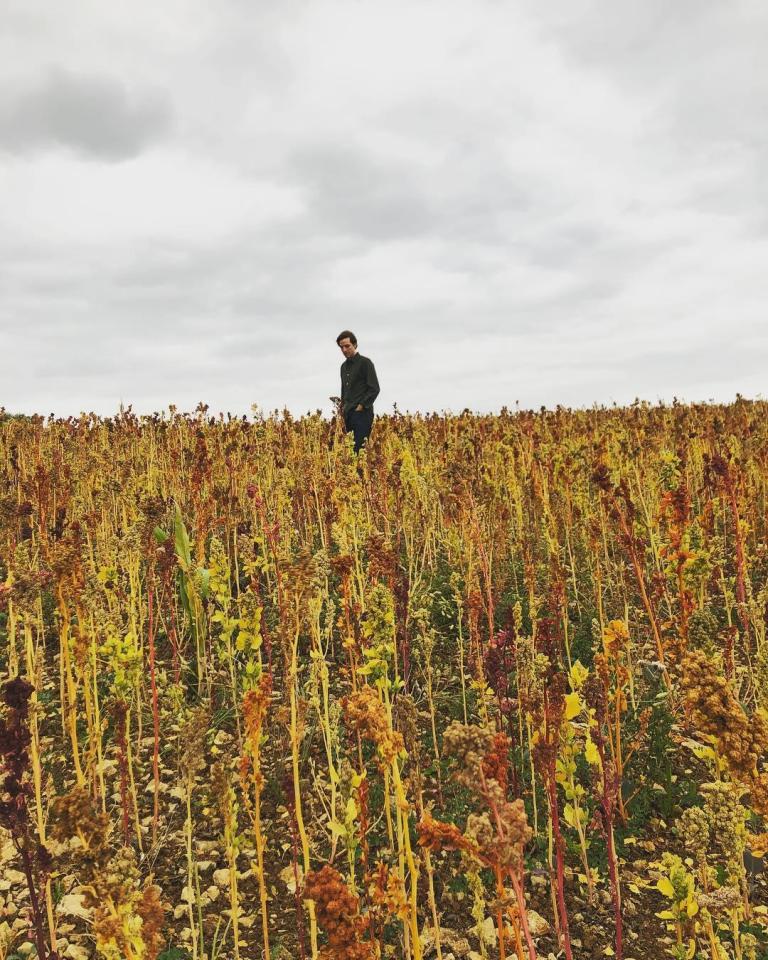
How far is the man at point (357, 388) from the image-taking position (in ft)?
33.4

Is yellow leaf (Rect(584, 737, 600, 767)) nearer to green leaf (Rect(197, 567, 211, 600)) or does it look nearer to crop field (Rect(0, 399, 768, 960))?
crop field (Rect(0, 399, 768, 960))

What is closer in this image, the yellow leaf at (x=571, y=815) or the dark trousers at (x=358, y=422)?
the yellow leaf at (x=571, y=815)

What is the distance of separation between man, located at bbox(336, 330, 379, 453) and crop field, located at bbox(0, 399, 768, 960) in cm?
400

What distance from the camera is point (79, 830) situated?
5.51 ft

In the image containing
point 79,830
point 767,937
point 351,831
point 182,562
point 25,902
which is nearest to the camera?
point 79,830

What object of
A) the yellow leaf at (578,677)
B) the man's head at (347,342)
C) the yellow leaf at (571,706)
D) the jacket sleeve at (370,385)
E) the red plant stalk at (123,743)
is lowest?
the red plant stalk at (123,743)

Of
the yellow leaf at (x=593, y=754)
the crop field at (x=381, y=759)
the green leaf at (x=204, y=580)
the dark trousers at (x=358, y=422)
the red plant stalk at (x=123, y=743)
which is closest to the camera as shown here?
the crop field at (x=381, y=759)

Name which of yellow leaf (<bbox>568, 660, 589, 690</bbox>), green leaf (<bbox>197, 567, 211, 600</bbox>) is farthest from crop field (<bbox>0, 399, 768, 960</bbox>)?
green leaf (<bbox>197, 567, 211, 600</bbox>)

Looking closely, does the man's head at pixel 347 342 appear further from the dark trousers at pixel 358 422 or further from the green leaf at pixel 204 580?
the green leaf at pixel 204 580

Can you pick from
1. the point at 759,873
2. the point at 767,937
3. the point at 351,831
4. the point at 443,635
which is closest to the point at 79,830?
the point at 351,831

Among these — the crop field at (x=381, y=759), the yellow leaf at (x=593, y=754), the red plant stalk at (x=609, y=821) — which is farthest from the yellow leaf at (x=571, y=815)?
the yellow leaf at (x=593, y=754)

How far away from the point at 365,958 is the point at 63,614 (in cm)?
208

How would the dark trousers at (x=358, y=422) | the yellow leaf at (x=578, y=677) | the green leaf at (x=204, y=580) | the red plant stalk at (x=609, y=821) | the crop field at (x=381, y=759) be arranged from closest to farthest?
the crop field at (x=381, y=759) < the red plant stalk at (x=609, y=821) < the yellow leaf at (x=578, y=677) < the green leaf at (x=204, y=580) < the dark trousers at (x=358, y=422)

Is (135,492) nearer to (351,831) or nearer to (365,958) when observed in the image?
(351,831)
